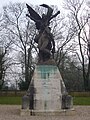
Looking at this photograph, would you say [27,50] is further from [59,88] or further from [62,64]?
[59,88]

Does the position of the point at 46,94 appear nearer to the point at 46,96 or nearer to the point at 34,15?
the point at 46,96

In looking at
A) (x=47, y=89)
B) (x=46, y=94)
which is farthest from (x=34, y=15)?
(x=46, y=94)

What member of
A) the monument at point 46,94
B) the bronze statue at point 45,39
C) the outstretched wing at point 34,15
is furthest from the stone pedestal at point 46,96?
the outstretched wing at point 34,15

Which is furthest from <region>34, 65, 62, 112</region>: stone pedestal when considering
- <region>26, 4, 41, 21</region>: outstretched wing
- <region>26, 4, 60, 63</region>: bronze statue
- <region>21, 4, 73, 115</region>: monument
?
<region>26, 4, 41, 21</region>: outstretched wing

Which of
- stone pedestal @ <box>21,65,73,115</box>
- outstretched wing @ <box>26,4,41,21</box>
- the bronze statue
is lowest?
stone pedestal @ <box>21,65,73,115</box>

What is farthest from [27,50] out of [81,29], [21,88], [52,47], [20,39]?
[52,47]

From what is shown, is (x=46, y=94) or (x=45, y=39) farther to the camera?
(x=45, y=39)

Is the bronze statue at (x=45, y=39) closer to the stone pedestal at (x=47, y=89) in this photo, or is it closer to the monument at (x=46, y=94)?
the monument at (x=46, y=94)

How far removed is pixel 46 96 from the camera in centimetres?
1678

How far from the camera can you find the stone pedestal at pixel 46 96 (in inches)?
656

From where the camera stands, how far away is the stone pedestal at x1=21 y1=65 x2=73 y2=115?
16.7 meters

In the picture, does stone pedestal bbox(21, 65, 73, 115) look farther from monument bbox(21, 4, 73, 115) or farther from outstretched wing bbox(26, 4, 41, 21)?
outstretched wing bbox(26, 4, 41, 21)

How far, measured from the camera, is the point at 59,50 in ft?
150

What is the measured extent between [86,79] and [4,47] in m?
12.9
